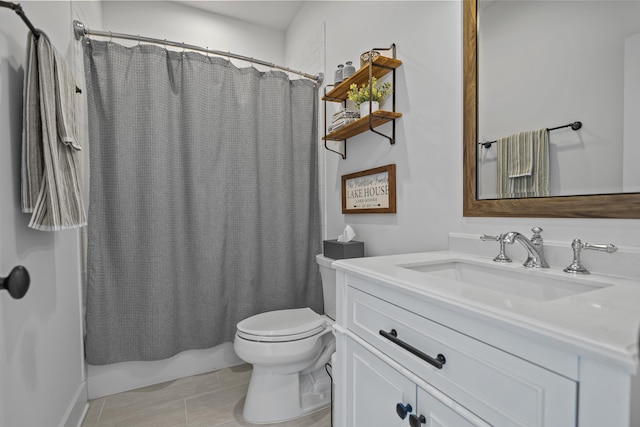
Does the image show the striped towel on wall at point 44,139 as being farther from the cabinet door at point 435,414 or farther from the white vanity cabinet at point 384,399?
the cabinet door at point 435,414

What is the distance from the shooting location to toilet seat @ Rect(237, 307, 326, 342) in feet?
4.80

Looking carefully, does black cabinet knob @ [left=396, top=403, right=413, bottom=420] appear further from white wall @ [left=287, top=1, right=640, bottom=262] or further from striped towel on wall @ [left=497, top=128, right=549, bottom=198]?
striped towel on wall @ [left=497, top=128, right=549, bottom=198]

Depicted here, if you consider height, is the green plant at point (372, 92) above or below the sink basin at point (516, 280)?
above

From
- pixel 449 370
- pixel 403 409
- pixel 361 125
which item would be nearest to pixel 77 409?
pixel 403 409

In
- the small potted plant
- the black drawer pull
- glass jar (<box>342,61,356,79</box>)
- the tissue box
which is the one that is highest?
glass jar (<box>342,61,356,79</box>)

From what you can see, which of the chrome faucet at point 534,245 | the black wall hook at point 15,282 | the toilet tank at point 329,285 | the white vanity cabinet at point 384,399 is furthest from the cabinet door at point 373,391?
the black wall hook at point 15,282

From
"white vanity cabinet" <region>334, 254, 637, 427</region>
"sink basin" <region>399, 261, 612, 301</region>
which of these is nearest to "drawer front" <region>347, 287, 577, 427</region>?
"white vanity cabinet" <region>334, 254, 637, 427</region>

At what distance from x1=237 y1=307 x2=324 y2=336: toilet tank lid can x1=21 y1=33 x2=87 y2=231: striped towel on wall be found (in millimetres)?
913

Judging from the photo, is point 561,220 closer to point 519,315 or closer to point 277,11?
point 519,315

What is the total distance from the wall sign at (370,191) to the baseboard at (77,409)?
1685 millimetres

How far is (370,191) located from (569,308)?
4.01ft

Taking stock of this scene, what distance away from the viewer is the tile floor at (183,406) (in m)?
1.51

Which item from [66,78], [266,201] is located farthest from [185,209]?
[66,78]

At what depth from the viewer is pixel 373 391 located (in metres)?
0.83
